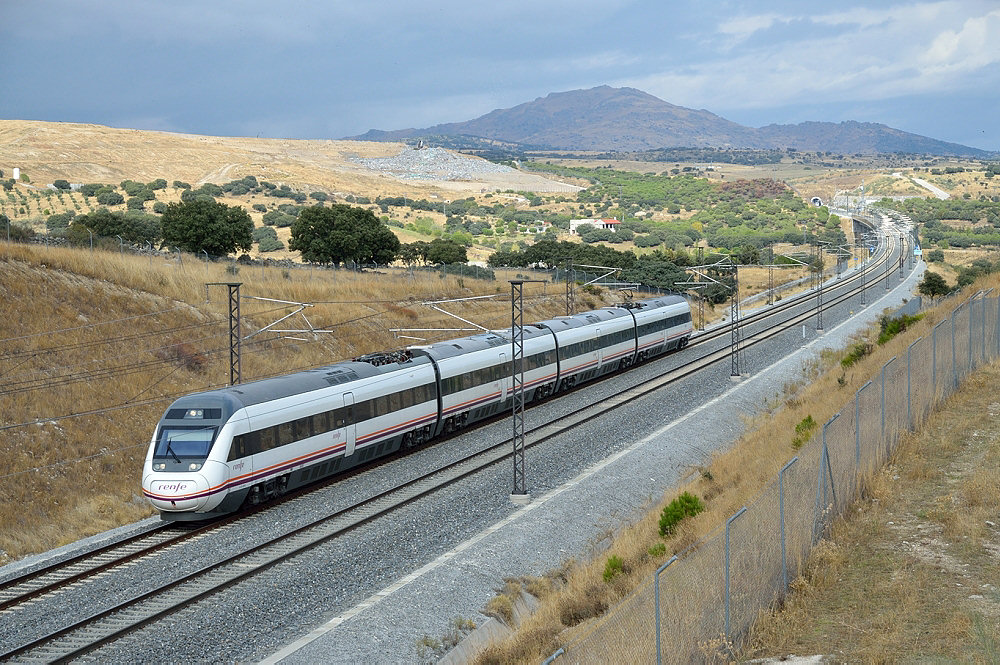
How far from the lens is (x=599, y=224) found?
149125mm

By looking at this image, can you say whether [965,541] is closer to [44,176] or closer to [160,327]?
[160,327]

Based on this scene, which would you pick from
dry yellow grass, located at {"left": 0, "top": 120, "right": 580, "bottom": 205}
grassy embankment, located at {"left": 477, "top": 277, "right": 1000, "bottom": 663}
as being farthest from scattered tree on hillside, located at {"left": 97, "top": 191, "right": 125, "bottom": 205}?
grassy embankment, located at {"left": 477, "top": 277, "right": 1000, "bottom": 663}

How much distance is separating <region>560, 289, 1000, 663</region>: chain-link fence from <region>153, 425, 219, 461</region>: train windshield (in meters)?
11.5

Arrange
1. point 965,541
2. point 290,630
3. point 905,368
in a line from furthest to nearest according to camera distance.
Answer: point 905,368
point 290,630
point 965,541

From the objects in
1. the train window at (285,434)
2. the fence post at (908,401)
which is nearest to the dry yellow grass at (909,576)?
the fence post at (908,401)

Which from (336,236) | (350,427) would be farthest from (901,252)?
(350,427)

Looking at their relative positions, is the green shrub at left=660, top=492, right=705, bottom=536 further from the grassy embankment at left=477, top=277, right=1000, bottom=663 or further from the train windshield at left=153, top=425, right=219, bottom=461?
the train windshield at left=153, top=425, right=219, bottom=461

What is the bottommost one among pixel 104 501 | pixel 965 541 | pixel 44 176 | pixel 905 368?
pixel 104 501

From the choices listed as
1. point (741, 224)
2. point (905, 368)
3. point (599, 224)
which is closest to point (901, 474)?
point (905, 368)

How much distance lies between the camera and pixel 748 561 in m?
12.6

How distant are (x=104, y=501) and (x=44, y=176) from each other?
10102cm

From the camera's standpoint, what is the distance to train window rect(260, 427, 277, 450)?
22.9 meters

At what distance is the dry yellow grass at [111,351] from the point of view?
26.1m

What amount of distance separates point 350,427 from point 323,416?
51.6 inches
